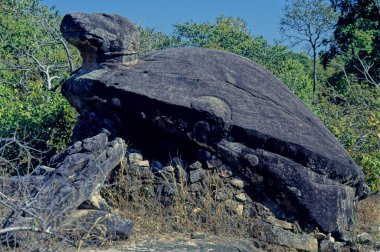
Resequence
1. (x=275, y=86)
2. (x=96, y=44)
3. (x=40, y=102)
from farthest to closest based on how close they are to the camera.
A: (x=40, y=102), (x=275, y=86), (x=96, y=44)

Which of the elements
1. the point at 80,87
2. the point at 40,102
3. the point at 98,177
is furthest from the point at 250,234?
the point at 40,102

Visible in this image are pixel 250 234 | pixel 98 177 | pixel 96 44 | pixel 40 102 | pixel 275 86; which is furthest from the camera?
pixel 40 102

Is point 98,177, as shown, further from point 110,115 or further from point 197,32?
point 197,32

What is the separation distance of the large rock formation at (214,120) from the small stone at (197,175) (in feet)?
0.59

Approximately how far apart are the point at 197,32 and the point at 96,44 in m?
10.2

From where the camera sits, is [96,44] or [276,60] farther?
A: [276,60]

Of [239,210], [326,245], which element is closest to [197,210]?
[239,210]

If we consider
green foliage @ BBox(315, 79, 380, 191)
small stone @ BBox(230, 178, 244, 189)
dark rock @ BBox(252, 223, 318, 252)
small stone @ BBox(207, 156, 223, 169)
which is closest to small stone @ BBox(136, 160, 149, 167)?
small stone @ BBox(207, 156, 223, 169)

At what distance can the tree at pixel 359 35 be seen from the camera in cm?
1803

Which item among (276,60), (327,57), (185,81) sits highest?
(327,57)

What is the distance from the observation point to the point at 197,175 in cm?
625

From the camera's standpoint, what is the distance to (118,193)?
6203mm

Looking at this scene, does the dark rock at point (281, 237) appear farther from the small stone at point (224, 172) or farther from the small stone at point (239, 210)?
the small stone at point (224, 172)

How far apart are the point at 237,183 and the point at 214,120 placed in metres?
0.66
